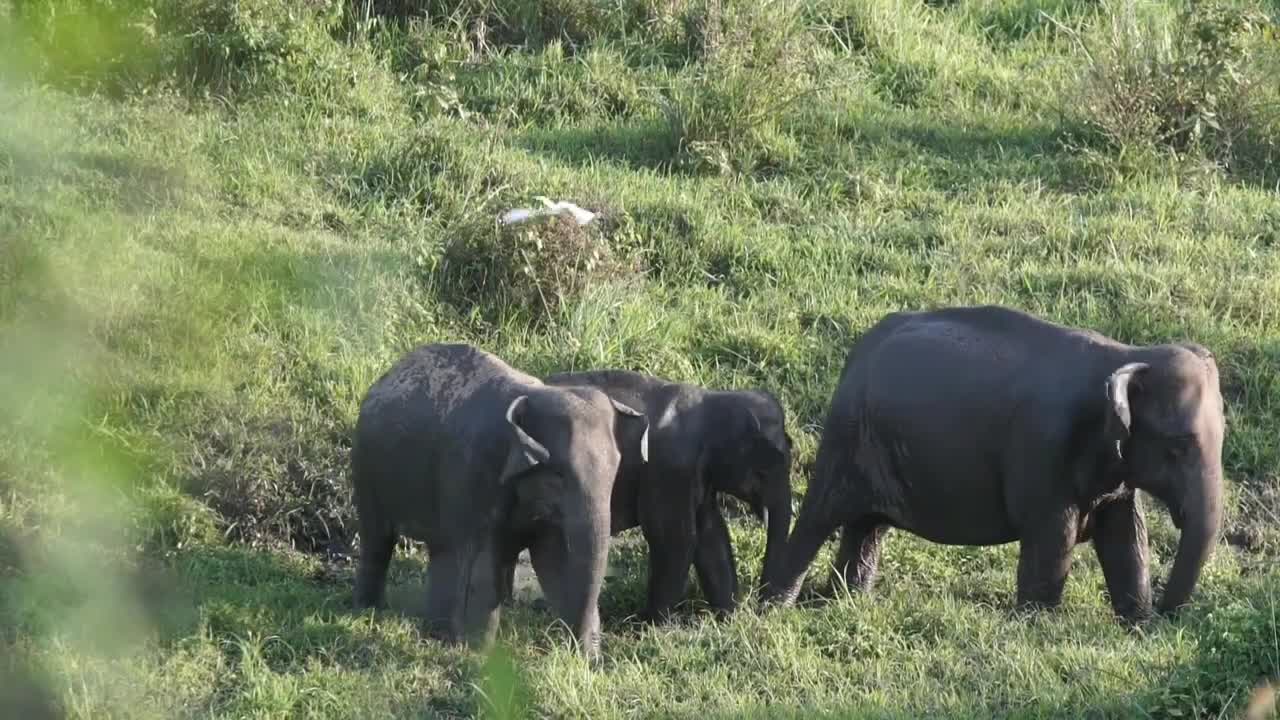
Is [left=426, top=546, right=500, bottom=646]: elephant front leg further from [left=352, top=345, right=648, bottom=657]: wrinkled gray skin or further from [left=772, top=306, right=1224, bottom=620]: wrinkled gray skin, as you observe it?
[left=772, top=306, right=1224, bottom=620]: wrinkled gray skin

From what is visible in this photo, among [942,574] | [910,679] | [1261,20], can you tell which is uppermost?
[1261,20]

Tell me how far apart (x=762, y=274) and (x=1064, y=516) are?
343 cm

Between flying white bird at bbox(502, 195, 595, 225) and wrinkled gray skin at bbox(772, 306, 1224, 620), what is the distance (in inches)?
82.4

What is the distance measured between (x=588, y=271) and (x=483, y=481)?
2.74 metres

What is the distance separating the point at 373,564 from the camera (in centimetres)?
782

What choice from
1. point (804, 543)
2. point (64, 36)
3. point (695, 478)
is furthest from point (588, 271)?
point (64, 36)

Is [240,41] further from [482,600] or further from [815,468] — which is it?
[482,600]

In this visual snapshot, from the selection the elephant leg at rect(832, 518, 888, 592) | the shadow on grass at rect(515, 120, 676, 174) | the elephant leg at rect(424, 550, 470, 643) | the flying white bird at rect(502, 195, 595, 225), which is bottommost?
the elephant leg at rect(832, 518, 888, 592)

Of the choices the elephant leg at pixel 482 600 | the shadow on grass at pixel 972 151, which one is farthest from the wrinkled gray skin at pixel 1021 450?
the shadow on grass at pixel 972 151

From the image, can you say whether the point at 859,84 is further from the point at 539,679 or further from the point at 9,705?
the point at 9,705

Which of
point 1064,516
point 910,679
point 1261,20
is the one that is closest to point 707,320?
point 1064,516

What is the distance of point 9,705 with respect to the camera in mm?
6301

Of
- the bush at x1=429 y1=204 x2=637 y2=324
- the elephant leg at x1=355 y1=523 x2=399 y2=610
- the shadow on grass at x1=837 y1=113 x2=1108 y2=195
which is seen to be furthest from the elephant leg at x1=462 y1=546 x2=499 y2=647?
the shadow on grass at x1=837 y1=113 x2=1108 y2=195

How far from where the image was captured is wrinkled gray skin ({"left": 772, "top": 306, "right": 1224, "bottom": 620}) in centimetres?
740
